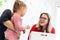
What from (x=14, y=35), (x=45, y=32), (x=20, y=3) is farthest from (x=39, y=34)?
(x=20, y=3)

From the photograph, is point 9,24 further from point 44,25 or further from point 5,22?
point 44,25

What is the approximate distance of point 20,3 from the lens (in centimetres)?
139

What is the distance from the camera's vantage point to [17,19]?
4.48 feet

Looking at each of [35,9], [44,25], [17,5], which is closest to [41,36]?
[44,25]

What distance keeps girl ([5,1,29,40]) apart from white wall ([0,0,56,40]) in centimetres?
5

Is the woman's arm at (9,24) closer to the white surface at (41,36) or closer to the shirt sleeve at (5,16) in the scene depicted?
the shirt sleeve at (5,16)

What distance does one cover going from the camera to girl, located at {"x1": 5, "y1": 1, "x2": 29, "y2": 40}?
1.33 meters

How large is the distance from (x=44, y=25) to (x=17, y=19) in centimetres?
33

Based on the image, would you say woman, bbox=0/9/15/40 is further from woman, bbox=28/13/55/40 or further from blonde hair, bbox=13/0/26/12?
woman, bbox=28/13/55/40

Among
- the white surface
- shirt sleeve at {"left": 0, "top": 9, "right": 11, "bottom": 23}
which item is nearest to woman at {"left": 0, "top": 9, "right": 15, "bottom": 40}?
shirt sleeve at {"left": 0, "top": 9, "right": 11, "bottom": 23}

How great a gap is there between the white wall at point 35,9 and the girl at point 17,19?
0.16 ft

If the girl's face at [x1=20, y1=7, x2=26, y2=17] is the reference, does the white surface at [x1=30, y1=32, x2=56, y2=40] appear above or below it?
below

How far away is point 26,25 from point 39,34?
0.19 m

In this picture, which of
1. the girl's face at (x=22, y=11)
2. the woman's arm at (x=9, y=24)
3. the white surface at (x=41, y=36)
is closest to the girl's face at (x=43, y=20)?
the white surface at (x=41, y=36)
